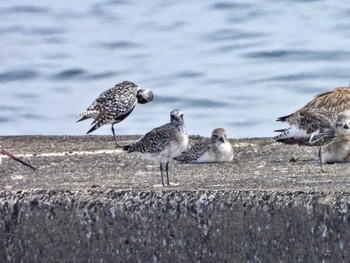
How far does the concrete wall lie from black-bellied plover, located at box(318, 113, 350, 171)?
397cm

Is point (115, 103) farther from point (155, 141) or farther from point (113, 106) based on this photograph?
point (155, 141)

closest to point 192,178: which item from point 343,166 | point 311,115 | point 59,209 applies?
point 343,166

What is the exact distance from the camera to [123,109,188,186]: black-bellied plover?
8.56m

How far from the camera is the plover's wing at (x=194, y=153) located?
10.2 m

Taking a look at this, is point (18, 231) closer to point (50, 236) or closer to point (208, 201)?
point (50, 236)

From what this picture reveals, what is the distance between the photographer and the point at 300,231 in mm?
5199

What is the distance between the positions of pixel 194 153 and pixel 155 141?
173 cm

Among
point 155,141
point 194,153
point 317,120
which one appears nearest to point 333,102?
point 317,120

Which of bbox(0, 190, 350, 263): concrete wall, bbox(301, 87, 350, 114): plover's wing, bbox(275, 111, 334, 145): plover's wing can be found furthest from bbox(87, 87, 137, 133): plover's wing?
bbox(0, 190, 350, 263): concrete wall

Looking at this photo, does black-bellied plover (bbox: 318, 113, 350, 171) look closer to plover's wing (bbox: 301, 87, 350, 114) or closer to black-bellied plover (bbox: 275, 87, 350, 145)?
black-bellied plover (bbox: 275, 87, 350, 145)

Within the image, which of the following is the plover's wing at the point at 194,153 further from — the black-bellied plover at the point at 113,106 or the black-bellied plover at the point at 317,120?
the black-bellied plover at the point at 113,106

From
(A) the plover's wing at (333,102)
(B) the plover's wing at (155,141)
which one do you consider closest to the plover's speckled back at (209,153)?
(B) the plover's wing at (155,141)

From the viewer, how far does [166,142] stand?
8.60 metres

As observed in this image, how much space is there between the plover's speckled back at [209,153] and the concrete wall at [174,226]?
167 inches
